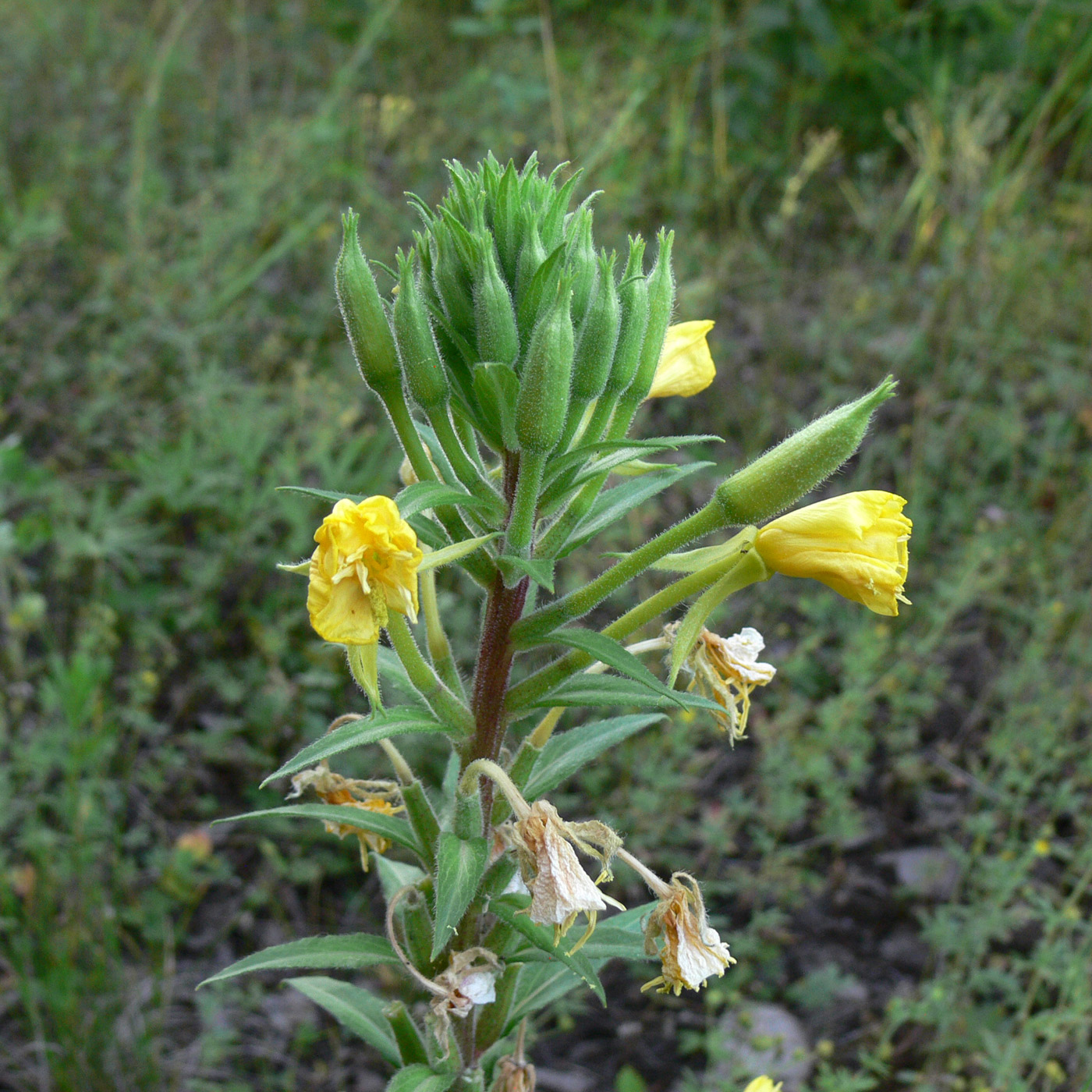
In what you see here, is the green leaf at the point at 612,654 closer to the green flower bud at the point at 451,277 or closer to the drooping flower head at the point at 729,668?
the drooping flower head at the point at 729,668

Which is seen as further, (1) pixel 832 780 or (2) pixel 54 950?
(1) pixel 832 780

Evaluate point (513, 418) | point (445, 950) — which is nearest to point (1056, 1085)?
point (445, 950)

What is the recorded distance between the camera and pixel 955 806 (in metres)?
2.94

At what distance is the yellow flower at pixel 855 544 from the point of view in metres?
1.16

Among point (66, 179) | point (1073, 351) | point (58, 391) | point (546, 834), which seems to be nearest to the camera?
point (546, 834)

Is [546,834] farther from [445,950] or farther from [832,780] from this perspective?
[832,780]

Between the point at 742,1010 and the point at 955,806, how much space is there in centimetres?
96

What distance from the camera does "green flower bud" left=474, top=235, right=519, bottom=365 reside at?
46.1 inches

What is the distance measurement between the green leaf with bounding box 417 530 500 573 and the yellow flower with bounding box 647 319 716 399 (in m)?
0.43

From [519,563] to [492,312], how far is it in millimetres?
304

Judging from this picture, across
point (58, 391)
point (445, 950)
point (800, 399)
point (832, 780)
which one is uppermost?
point (445, 950)

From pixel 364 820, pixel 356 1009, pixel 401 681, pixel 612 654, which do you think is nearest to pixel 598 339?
pixel 612 654

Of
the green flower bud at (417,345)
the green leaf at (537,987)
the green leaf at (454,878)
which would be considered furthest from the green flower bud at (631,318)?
the green leaf at (537,987)

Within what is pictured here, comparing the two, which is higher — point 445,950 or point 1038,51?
point 1038,51
